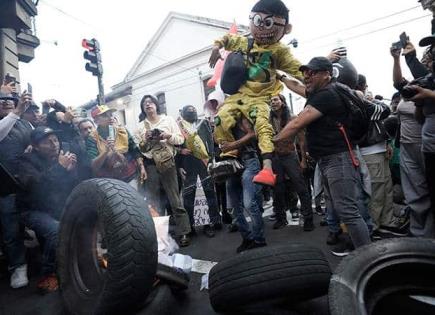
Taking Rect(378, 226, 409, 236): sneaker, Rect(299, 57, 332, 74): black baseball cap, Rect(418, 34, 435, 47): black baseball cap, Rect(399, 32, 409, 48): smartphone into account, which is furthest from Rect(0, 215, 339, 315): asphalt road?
Rect(399, 32, 409, 48): smartphone

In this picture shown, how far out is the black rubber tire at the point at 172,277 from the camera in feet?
7.45

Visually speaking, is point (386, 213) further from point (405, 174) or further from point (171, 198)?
point (171, 198)

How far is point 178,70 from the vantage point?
21.8 meters

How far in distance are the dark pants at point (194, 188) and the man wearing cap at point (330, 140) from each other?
7.96ft

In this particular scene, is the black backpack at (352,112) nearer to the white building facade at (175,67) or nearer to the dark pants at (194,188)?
the dark pants at (194,188)

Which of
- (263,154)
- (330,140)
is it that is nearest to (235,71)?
(263,154)

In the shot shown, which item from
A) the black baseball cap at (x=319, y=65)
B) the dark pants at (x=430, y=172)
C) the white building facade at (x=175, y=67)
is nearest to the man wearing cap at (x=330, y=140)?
the black baseball cap at (x=319, y=65)

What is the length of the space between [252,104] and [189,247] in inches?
82.5

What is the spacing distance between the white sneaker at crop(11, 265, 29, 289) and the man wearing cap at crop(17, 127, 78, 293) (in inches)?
10.1

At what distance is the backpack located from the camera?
3.04 metres

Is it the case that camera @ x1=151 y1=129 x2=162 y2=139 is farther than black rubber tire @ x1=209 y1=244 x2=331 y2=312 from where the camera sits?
Yes

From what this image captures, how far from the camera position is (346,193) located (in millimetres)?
2506

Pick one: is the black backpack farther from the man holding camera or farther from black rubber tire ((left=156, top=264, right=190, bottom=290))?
the man holding camera

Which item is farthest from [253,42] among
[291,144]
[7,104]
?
[7,104]
